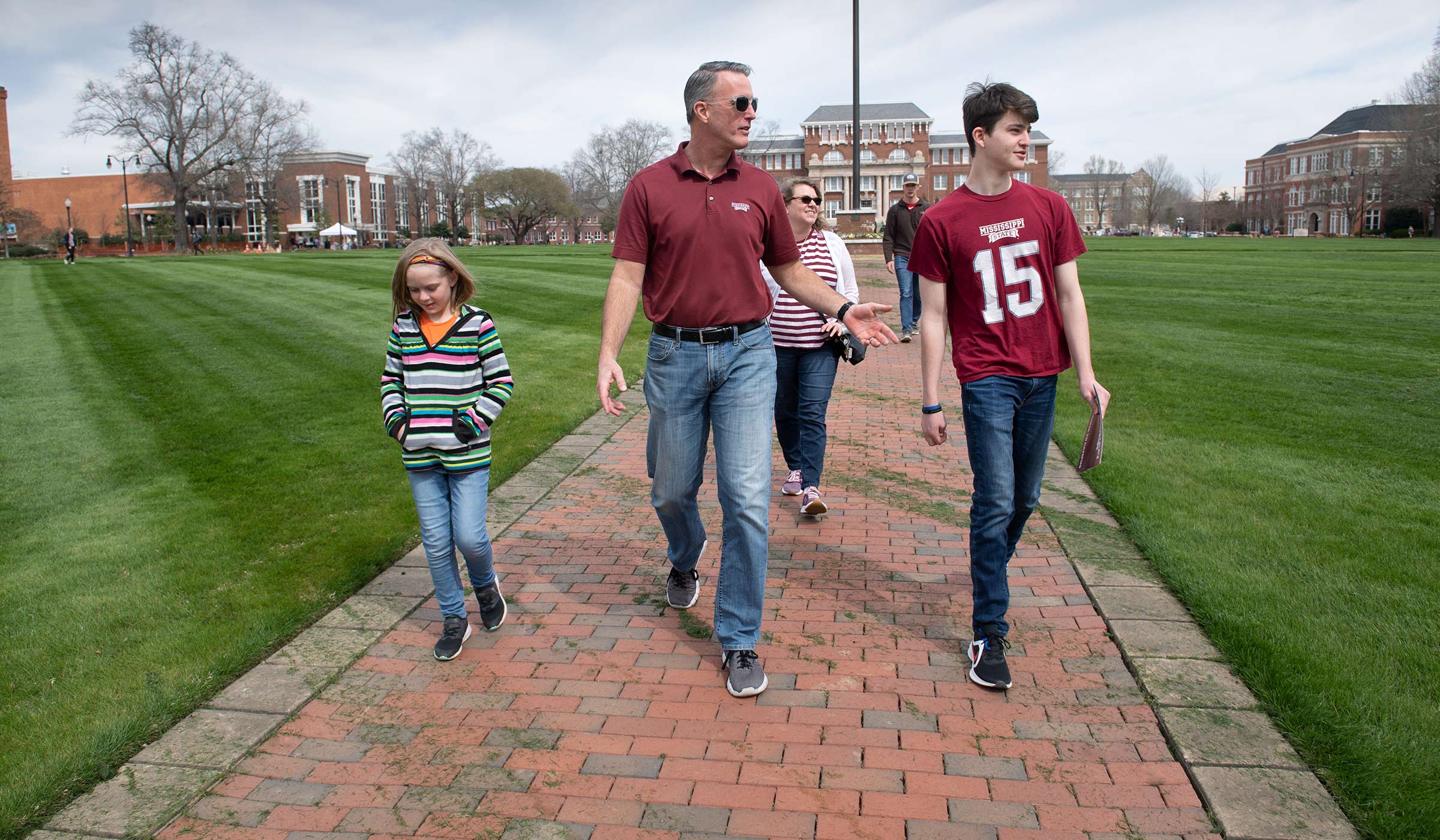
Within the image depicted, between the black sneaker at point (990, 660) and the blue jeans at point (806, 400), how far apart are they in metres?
1.96

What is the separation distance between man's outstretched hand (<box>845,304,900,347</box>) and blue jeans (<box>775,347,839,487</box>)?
173 centimetres

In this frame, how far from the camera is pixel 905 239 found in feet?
37.7

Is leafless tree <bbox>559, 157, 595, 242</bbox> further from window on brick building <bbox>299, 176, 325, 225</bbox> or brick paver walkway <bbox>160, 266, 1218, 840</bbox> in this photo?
brick paver walkway <bbox>160, 266, 1218, 840</bbox>

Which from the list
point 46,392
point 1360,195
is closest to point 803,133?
point 1360,195

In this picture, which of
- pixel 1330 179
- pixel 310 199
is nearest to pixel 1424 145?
pixel 1330 179

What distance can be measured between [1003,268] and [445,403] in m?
2.08

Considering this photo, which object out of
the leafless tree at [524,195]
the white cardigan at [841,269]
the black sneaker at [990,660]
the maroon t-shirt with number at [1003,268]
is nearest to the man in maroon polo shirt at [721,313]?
the maroon t-shirt with number at [1003,268]

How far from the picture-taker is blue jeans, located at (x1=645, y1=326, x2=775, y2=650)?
3.32m

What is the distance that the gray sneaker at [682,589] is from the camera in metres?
4.13

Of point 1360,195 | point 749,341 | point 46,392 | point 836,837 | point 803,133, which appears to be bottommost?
point 836,837

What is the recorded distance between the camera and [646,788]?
9.02ft

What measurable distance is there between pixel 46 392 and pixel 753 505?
9.06m

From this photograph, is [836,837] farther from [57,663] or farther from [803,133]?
[803,133]

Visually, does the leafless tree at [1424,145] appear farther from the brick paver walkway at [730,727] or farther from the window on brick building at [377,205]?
the window on brick building at [377,205]
